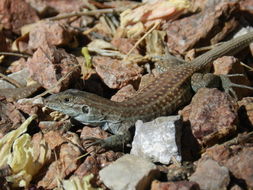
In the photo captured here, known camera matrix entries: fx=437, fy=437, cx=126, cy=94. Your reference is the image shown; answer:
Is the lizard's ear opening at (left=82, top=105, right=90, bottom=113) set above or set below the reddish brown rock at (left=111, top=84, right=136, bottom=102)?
above

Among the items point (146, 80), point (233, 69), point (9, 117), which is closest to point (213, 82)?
point (233, 69)

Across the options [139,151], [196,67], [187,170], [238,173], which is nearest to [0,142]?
[139,151]

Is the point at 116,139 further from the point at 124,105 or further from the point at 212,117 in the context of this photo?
the point at 212,117

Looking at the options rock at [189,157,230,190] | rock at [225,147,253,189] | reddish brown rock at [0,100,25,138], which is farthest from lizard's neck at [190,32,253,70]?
reddish brown rock at [0,100,25,138]

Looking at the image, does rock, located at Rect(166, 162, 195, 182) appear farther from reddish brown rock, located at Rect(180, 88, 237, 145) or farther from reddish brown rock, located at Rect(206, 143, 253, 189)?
reddish brown rock, located at Rect(180, 88, 237, 145)

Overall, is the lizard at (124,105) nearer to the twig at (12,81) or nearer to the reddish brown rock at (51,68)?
the reddish brown rock at (51,68)

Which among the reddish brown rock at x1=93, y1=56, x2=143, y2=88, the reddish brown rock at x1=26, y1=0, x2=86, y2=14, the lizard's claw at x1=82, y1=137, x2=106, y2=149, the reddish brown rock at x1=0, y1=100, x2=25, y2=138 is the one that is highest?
the reddish brown rock at x1=26, y1=0, x2=86, y2=14

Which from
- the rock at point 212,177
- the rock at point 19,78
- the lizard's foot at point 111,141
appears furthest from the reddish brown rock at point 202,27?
the rock at point 212,177
